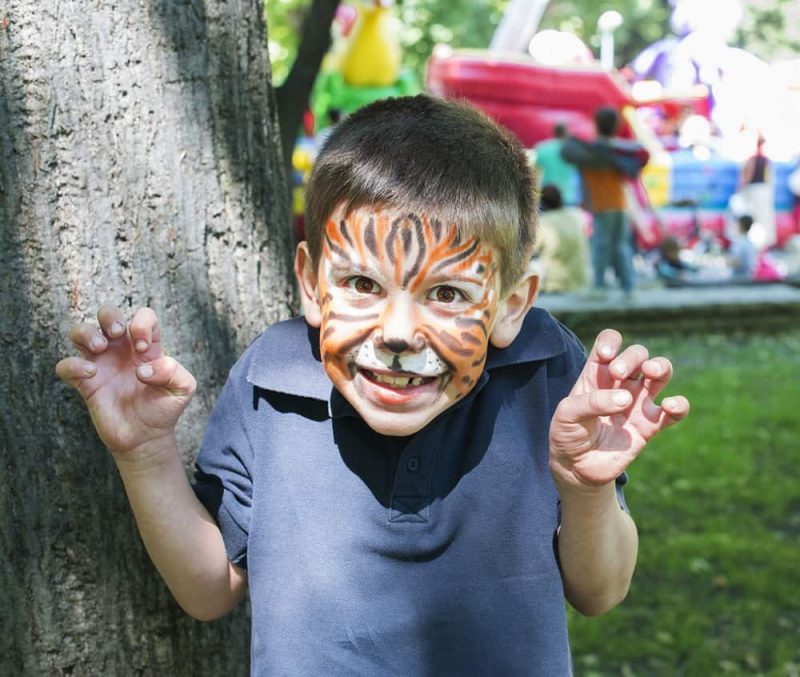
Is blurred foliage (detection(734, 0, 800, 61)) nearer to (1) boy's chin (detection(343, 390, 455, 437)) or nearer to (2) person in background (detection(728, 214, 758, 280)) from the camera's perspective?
(2) person in background (detection(728, 214, 758, 280))

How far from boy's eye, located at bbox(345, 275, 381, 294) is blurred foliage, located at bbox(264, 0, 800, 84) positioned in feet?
40.7

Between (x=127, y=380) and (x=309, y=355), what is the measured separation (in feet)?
1.02

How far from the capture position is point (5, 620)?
75.9 inches

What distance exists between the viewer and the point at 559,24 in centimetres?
3127

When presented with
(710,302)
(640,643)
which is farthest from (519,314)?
(710,302)

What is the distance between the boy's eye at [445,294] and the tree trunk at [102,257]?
1.98 feet

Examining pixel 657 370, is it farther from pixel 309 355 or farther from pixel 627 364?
pixel 309 355

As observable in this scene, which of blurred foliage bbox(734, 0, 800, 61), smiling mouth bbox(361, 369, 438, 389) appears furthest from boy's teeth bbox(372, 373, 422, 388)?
blurred foliage bbox(734, 0, 800, 61)

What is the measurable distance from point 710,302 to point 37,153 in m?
9.56

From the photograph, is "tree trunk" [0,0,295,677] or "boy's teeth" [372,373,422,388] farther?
"tree trunk" [0,0,295,677]

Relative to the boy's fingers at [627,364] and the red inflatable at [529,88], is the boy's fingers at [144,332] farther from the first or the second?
the red inflatable at [529,88]

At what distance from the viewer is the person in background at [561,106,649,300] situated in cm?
1036

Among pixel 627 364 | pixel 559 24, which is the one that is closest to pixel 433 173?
pixel 627 364

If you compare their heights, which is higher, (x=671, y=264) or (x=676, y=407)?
(x=676, y=407)
